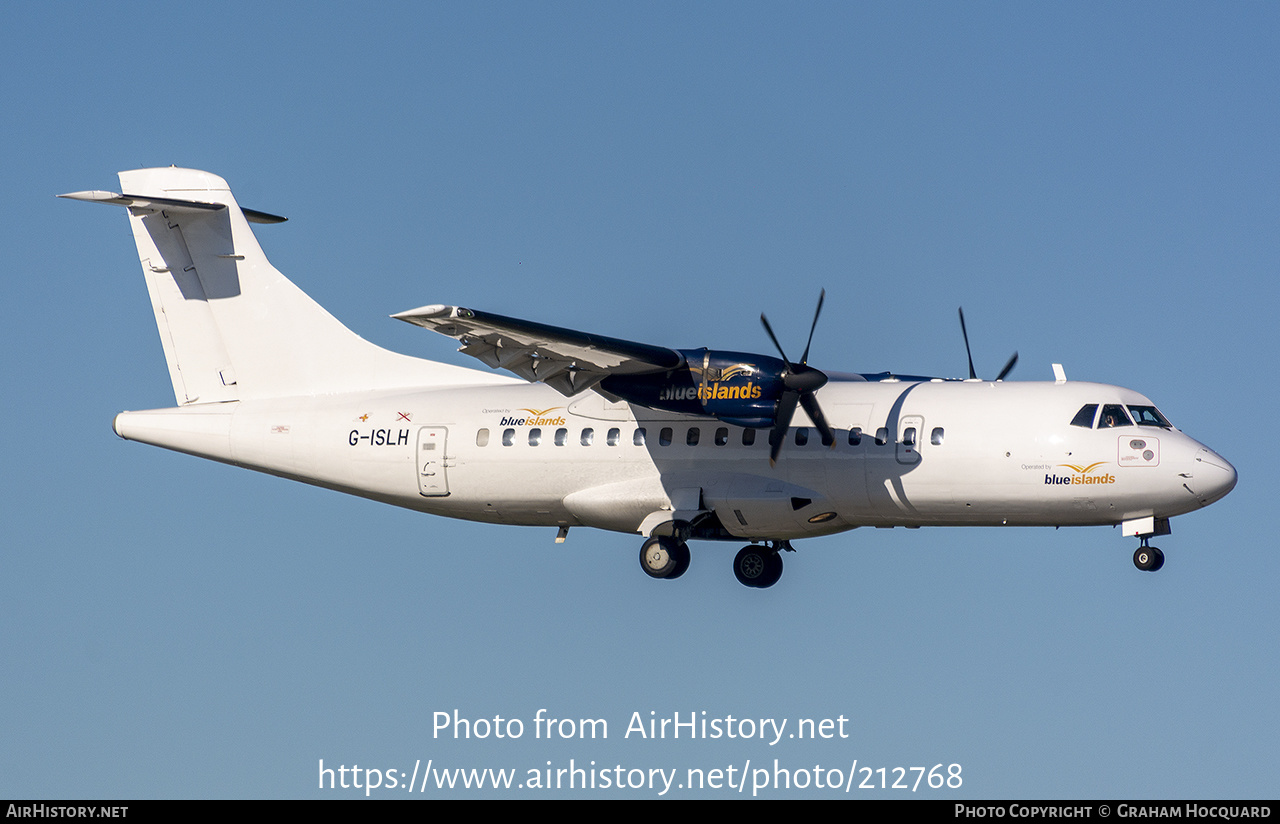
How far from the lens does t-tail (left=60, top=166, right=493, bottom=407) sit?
81.9 ft

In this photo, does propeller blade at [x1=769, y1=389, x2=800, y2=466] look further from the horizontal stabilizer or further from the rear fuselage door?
the horizontal stabilizer

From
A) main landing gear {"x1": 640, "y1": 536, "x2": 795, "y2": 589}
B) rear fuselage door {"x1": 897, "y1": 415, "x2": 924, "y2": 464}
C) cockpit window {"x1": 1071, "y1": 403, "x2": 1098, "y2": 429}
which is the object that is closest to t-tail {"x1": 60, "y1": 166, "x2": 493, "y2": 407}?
main landing gear {"x1": 640, "y1": 536, "x2": 795, "y2": 589}

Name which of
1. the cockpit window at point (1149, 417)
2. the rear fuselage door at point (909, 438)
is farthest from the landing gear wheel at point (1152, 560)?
the rear fuselage door at point (909, 438)

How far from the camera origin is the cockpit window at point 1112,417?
20.3 meters

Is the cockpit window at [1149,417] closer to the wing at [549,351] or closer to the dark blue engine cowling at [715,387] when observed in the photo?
the dark blue engine cowling at [715,387]

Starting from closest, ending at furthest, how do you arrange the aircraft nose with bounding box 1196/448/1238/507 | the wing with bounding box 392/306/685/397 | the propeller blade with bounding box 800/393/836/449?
the wing with bounding box 392/306/685/397, the aircraft nose with bounding box 1196/448/1238/507, the propeller blade with bounding box 800/393/836/449

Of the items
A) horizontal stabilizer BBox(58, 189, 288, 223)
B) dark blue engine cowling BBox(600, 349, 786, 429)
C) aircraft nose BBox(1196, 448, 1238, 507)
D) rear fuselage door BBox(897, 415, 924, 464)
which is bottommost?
A: aircraft nose BBox(1196, 448, 1238, 507)

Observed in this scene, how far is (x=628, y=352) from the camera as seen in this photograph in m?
20.9

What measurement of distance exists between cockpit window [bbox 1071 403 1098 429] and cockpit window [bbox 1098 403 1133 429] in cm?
12

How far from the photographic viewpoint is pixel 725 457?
22.0m

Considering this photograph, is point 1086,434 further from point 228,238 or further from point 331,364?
point 228,238

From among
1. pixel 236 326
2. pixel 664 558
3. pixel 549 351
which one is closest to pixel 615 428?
pixel 549 351

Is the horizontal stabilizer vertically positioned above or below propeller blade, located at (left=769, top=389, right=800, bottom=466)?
above

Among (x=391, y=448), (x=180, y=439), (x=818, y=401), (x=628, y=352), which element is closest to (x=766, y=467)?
(x=818, y=401)
